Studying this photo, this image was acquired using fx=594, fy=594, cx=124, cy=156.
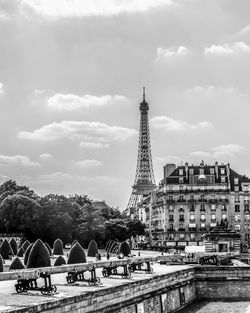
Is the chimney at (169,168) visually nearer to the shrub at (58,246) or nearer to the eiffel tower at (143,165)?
the shrub at (58,246)

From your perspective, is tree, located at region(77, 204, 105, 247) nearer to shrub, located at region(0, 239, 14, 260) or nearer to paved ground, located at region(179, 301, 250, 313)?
shrub, located at region(0, 239, 14, 260)

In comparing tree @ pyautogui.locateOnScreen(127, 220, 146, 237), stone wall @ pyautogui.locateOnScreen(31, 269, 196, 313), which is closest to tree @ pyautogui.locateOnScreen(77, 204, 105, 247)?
tree @ pyautogui.locateOnScreen(127, 220, 146, 237)

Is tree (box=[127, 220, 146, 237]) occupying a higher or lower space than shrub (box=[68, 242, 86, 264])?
higher

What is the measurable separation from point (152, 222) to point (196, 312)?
101531 mm

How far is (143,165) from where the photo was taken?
197500mm

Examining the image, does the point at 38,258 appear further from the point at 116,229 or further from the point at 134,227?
the point at 134,227

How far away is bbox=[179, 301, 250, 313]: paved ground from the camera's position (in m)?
36.3

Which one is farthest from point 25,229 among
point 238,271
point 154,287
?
point 154,287

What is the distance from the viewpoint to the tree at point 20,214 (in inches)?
3949

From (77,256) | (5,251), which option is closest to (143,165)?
(5,251)

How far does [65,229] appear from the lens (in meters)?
103

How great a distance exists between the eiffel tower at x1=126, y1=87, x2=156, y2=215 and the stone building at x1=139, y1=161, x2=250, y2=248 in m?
69.3

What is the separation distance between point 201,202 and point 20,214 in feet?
126

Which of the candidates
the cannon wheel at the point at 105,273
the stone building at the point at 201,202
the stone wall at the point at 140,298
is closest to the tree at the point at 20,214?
the stone building at the point at 201,202
